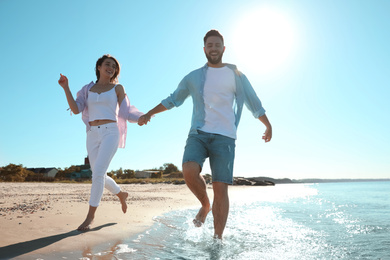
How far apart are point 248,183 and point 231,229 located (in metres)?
27.7

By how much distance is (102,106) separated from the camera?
4.12m

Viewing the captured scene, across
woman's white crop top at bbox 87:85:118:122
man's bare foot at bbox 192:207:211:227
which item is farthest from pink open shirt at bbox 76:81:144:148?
man's bare foot at bbox 192:207:211:227

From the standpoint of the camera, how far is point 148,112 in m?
4.02

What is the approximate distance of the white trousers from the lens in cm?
391

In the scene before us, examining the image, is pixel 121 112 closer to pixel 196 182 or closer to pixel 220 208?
pixel 196 182

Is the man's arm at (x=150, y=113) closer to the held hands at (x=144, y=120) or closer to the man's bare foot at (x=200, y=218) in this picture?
the held hands at (x=144, y=120)

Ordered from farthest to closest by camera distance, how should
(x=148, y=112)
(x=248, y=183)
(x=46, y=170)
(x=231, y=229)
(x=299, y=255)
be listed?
(x=46, y=170) < (x=248, y=183) < (x=231, y=229) < (x=148, y=112) < (x=299, y=255)

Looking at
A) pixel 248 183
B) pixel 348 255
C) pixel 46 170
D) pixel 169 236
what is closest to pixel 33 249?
pixel 169 236

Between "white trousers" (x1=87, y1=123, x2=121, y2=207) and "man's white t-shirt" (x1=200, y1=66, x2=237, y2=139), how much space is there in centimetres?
133

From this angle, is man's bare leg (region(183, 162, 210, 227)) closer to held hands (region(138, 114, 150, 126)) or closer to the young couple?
the young couple

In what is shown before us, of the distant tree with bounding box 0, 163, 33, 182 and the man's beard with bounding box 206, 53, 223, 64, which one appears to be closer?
the man's beard with bounding box 206, 53, 223, 64

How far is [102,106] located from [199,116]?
1.43 meters

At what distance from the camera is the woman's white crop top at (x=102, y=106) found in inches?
161

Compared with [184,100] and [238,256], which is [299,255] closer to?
[238,256]
